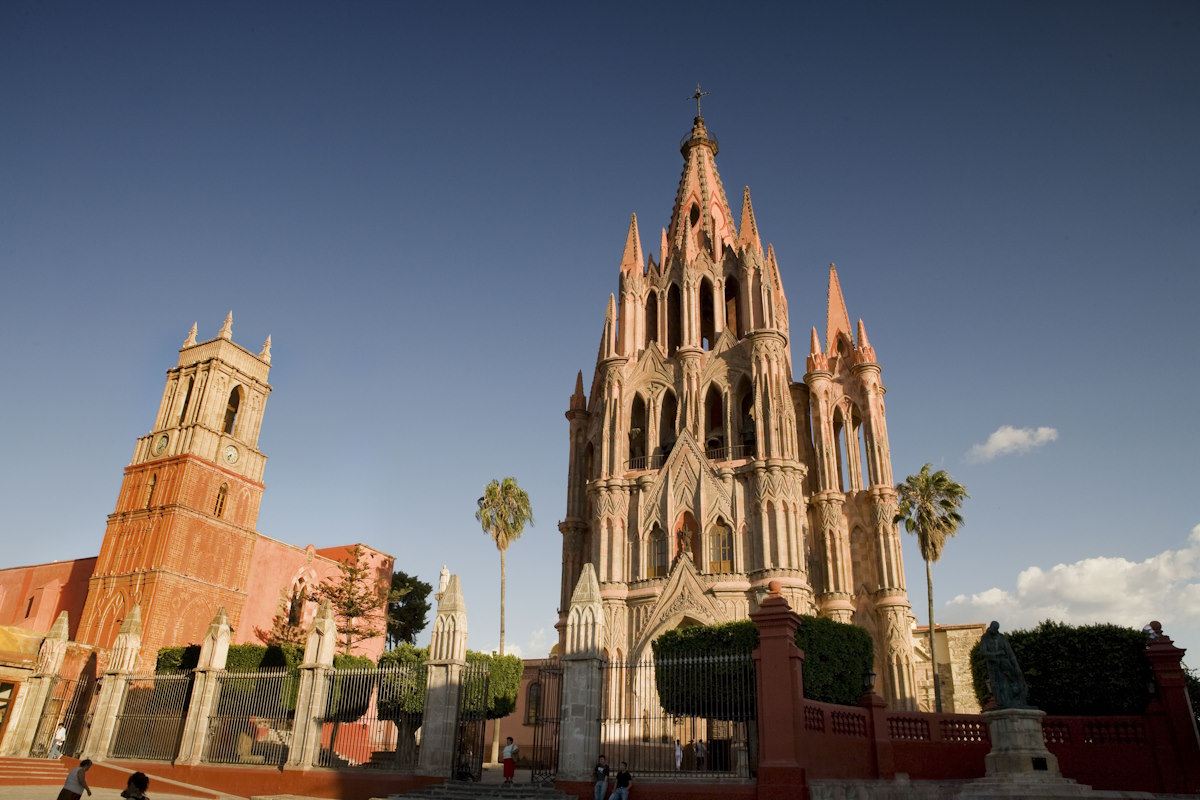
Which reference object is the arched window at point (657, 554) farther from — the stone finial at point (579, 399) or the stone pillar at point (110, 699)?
the stone pillar at point (110, 699)

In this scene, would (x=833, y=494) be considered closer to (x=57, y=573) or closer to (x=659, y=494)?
(x=659, y=494)

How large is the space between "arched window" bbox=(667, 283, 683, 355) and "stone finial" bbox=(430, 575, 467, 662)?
2357 cm

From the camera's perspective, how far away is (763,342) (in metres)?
35.5

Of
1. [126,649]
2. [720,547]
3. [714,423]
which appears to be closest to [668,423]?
[714,423]

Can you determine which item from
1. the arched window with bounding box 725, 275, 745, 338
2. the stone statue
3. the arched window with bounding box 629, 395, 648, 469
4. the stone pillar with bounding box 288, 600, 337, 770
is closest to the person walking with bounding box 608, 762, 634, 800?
the stone statue

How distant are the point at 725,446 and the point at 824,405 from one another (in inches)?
182

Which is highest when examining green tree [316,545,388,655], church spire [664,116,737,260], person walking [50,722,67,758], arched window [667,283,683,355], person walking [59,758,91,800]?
church spire [664,116,737,260]

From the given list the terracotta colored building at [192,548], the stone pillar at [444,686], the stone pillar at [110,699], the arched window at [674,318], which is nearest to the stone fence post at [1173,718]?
the stone pillar at [444,686]

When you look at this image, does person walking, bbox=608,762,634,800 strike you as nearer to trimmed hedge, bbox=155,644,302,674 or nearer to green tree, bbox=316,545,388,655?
trimmed hedge, bbox=155,644,302,674

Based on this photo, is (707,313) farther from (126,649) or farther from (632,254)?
(126,649)

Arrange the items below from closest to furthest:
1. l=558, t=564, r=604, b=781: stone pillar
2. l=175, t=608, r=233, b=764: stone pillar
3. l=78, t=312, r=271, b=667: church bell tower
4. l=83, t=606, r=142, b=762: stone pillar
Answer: l=558, t=564, r=604, b=781: stone pillar < l=175, t=608, r=233, b=764: stone pillar < l=83, t=606, r=142, b=762: stone pillar < l=78, t=312, r=271, b=667: church bell tower

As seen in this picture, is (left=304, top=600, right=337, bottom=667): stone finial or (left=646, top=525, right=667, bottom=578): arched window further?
(left=646, top=525, right=667, bottom=578): arched window

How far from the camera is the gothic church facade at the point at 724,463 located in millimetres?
31766

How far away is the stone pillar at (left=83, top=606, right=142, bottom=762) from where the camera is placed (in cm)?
2288
